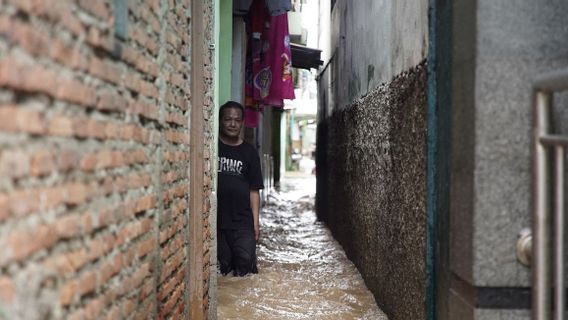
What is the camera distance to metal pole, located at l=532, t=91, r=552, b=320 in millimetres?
2342

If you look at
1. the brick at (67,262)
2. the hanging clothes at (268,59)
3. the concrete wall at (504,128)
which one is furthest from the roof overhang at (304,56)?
the brick at (67,262)

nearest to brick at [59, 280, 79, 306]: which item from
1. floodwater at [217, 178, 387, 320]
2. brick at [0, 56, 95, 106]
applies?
brick at [0, 56, 95, 106]

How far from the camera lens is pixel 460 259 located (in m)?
2.79

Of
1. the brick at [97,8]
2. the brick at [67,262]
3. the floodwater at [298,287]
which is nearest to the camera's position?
the brick at [67,262]

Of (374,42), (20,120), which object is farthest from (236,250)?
(20,120)

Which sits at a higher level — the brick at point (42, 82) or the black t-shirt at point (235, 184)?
the brick at point (42, 82)

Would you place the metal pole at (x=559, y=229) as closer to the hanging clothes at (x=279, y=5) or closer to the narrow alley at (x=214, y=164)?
the narrow alley at (x=214, y=164)

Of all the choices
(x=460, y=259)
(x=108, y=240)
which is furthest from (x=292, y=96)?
(x=108, y=240)

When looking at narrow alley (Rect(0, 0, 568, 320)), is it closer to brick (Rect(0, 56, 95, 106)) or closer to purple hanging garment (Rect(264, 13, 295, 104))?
brick (Rect(0, 56, 95, 106))

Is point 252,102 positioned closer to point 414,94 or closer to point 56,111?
point 414,94

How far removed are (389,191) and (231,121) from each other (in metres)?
1.82

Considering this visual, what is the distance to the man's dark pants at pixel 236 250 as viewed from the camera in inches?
233

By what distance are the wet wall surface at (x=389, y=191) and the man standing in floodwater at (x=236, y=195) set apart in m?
1.07

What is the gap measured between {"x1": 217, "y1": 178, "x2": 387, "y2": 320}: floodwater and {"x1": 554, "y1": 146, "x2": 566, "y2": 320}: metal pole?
2589 millimetres
